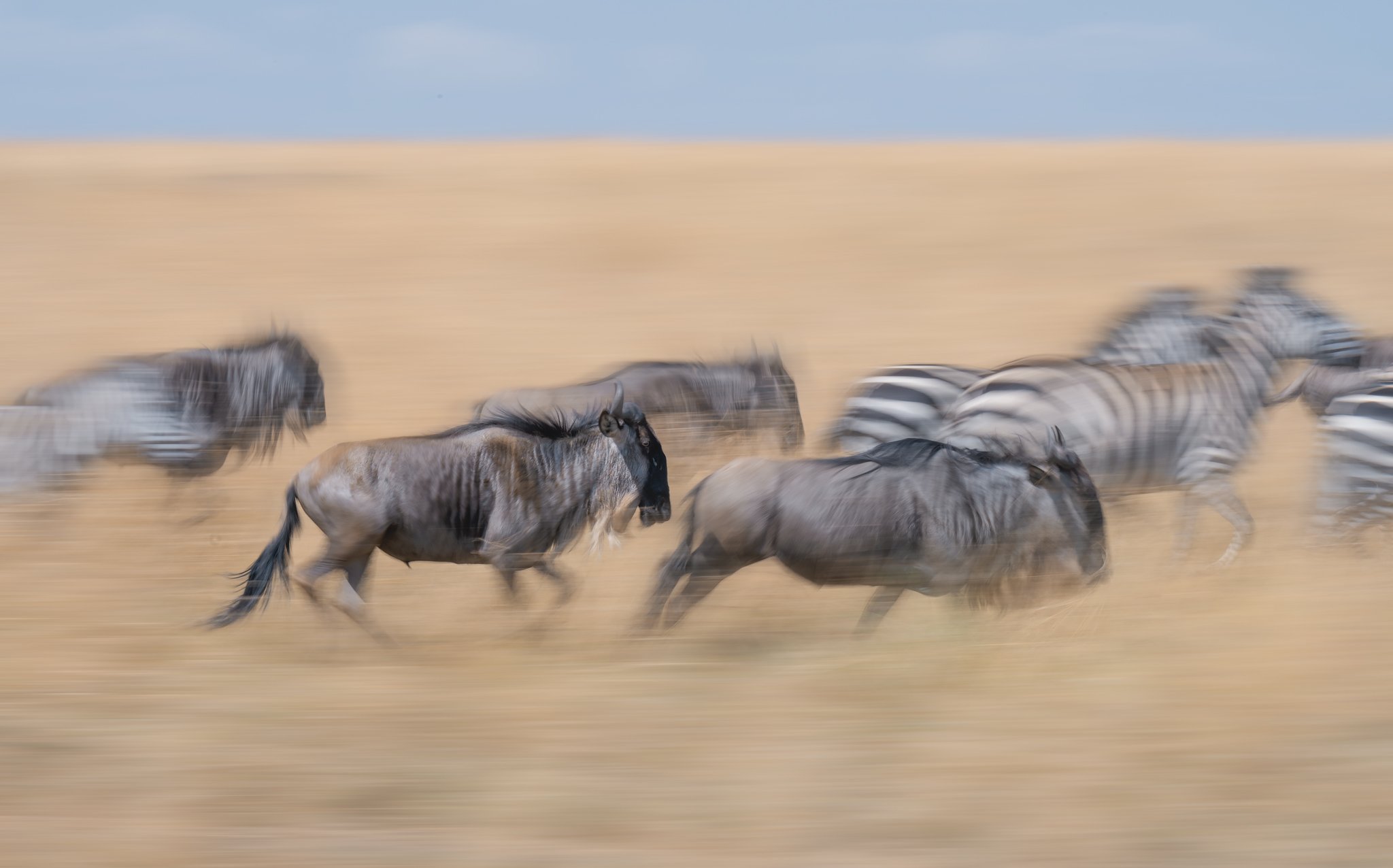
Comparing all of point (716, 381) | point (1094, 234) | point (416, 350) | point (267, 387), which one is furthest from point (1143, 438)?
point (1094, 234)

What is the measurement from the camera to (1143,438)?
6750 mm

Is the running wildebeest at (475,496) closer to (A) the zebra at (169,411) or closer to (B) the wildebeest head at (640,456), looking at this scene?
(B) the wildebeest head at (640,456)

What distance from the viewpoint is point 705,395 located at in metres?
7.94

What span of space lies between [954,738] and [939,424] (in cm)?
370

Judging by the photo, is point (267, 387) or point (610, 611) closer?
point (610, 611)

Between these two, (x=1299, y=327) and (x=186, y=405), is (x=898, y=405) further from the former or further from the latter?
(x=186, y=405)

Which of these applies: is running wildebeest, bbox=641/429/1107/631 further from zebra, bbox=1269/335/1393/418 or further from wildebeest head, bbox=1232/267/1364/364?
wildebeest head, bbox=1232/267/1364/364

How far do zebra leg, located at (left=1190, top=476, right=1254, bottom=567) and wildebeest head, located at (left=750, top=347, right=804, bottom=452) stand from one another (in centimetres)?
247

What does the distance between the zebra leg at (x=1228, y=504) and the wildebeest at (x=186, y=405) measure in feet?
16.1

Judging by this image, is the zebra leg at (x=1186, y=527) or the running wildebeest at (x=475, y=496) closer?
the running wildebeest at (x=475, y=496)

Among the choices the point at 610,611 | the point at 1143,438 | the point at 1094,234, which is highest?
the point at 1094,234

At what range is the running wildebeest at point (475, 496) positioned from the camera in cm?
489

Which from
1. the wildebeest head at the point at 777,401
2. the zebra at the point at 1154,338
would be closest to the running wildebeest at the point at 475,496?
the wildebeest head at the point at 777,401

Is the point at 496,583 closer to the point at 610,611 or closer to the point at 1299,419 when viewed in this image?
the point at 610,611
